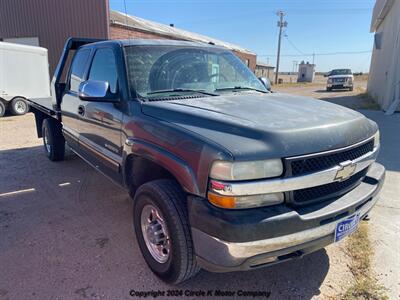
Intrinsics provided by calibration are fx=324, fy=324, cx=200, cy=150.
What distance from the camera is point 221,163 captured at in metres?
1.97

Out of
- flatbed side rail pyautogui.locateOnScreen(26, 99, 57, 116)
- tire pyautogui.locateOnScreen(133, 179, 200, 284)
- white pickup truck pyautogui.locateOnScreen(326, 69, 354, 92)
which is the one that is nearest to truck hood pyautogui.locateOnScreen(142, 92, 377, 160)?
tire pyautogui.locateOnScreen(133, 179, 200, 284)

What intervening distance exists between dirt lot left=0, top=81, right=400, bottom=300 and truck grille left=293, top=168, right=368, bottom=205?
0.83 metres

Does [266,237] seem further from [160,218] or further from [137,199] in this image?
[137,199]

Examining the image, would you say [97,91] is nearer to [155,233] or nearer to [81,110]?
[81,110]

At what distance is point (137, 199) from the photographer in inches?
108

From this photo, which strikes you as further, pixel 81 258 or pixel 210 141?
pixel 81 258

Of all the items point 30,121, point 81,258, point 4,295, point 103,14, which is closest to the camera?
point 4,295

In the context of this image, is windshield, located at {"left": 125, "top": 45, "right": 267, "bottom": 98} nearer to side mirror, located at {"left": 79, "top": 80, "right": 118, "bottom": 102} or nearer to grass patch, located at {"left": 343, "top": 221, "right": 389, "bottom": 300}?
side mirror, located at {"left": 79, "top": 80, "right": 118, "bottom": 102}

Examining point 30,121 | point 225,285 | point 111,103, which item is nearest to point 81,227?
point 111,103

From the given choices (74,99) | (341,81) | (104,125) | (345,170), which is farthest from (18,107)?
(341,81)

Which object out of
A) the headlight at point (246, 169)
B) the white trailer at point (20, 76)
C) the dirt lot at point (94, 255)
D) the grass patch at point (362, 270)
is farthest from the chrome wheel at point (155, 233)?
the white trailer at point (20, 76)

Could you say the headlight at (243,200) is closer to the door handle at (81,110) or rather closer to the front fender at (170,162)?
the front fender at (170,162)

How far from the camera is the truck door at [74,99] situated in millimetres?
4238

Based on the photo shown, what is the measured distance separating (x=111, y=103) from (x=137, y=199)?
41.3 inches
